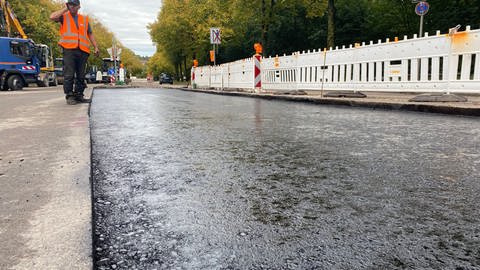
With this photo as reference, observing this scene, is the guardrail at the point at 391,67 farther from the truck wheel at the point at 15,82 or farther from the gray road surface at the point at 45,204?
the truck wheel at the point at 15,82

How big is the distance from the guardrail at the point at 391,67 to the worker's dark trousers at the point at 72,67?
6.51 metres

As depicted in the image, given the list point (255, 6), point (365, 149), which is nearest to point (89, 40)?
point (365, 149)

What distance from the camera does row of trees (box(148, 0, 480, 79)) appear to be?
1159 inches

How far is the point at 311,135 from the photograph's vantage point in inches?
192

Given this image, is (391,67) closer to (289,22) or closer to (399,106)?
Answer: (399,106)

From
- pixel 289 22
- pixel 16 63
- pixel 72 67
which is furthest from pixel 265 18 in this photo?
pixel 72 67

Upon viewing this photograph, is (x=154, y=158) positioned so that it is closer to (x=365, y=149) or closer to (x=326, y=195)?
(x=326, y=195)

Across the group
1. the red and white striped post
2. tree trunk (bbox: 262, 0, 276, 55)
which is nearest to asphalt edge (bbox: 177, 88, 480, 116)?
the red and white striped post

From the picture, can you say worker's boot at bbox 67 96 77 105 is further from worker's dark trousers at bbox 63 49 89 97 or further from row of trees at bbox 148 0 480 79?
row of trees at bbox 148 0 480 79

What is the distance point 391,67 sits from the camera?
1035 centimetres

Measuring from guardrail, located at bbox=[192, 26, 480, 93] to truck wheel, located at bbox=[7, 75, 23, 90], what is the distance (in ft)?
43.9

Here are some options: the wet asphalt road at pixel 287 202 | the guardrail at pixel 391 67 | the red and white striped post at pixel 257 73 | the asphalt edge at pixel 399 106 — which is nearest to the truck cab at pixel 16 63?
the guardrail at pixel 391 67

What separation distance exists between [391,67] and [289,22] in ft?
95.1

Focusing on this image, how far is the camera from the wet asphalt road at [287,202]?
158 cm
